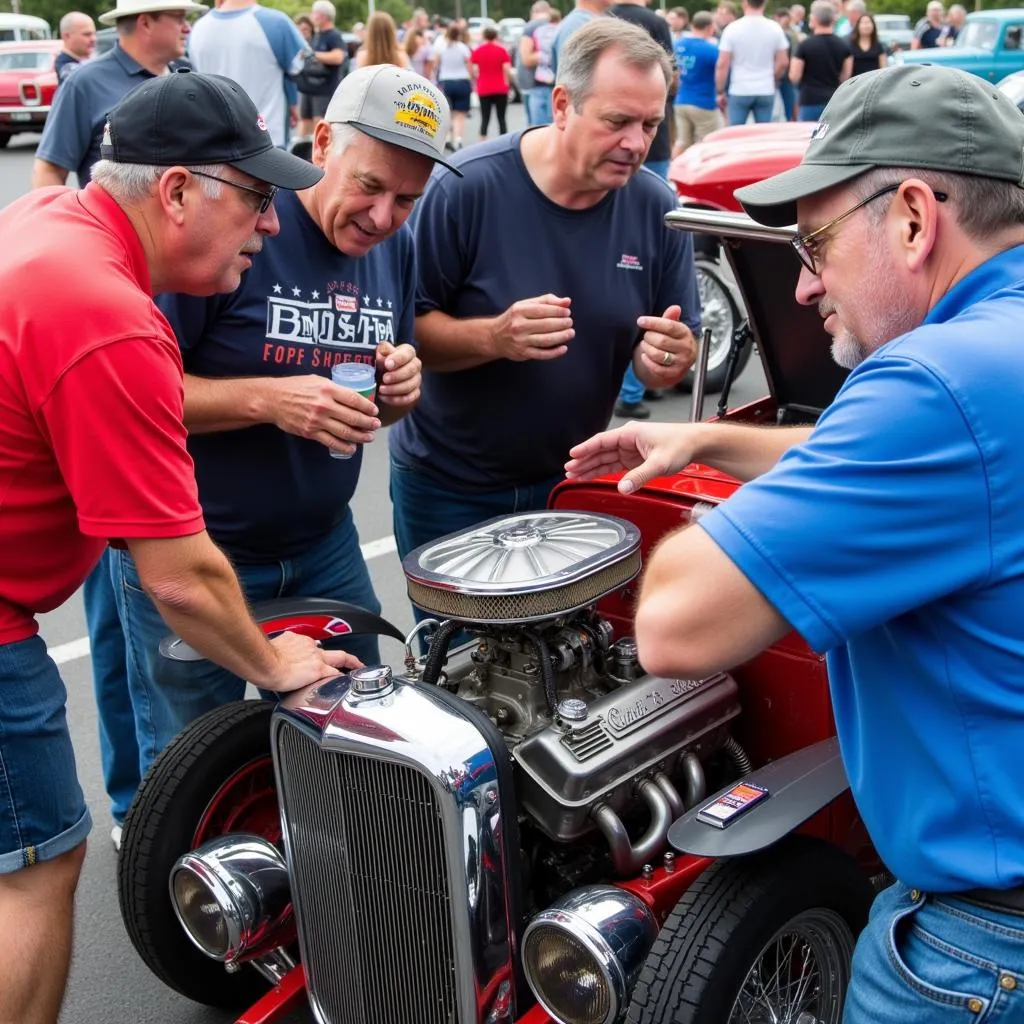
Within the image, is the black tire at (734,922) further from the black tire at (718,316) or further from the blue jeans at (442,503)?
the black tire at (718,316)

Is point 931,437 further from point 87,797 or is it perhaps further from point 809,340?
point 87,797

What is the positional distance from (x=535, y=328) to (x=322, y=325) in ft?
1.69

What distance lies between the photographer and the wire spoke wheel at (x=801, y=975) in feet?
7.25

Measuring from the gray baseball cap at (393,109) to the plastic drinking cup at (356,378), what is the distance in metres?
0.51

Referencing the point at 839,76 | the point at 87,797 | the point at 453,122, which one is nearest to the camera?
the point at 87,797

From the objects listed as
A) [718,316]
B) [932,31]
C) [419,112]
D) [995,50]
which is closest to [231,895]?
[419,112]

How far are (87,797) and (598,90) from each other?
103 inches

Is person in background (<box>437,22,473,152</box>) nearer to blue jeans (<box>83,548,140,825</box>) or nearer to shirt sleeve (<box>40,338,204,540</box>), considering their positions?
blue jeans (<box>83,548,140,825</box>)

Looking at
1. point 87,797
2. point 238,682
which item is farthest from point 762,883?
point 87,797

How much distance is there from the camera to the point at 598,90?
3131 millimetres

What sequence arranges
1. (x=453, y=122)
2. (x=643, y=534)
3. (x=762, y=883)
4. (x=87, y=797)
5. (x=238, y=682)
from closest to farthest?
1. (x=762, y=883)
2. (x=643, y=534)
3. (x=238, y=682)
4. (x=87, y=797)
5. (x=453, y=122)

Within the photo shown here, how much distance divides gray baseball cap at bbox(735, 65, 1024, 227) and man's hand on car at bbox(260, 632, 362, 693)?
1346 mm

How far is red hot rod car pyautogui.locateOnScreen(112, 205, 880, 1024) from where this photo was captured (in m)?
2.15

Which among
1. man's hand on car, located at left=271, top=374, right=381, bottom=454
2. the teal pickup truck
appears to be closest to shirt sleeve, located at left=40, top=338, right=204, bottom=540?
man's hand on car, located at left=271, top=374, right=381, bottom=454
